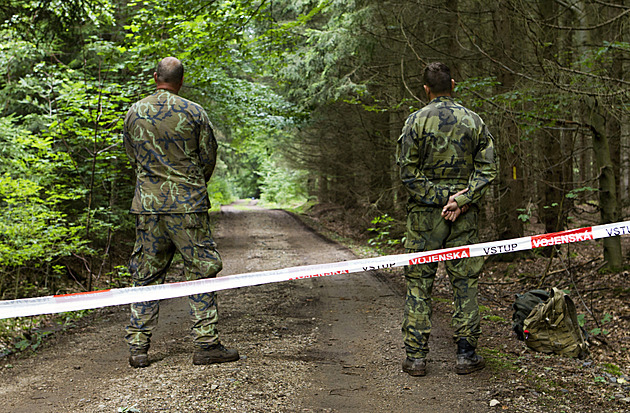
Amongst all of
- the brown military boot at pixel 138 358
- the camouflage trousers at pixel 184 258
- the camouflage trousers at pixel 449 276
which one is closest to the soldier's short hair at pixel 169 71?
the camouflage trousers at pixel 184 258

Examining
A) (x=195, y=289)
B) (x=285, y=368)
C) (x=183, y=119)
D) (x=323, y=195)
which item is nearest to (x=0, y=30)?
(x=183, y=119)

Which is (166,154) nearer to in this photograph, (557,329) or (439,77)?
(439,77)

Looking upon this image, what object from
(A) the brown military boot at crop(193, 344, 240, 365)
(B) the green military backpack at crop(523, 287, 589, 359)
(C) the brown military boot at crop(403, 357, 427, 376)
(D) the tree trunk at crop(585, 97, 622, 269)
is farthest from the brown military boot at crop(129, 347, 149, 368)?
(D) the tree trunk at crop(585, 97, 622, 269)

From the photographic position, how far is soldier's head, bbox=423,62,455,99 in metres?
3.83

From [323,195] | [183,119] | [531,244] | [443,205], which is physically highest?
[183,119]

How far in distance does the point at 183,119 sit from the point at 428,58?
22.9 ft

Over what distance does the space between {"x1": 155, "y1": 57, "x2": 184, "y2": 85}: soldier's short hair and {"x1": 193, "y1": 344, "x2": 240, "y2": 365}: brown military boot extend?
2.33 m

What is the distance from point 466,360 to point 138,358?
270 cm

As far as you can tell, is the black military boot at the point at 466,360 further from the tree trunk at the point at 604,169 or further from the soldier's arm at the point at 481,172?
the tree trunk at the point at 604,169

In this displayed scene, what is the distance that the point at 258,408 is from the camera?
3.03 m

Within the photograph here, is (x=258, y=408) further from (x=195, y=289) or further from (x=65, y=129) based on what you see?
(x=65, y=129)

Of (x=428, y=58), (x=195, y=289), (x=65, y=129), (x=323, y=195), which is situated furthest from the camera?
(x=323, y=195)

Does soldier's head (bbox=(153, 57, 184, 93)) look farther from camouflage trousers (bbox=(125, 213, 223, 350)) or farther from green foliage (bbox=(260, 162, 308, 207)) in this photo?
green foliage (bbox=(260, 162, 308, 207))

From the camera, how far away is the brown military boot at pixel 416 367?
366cm
